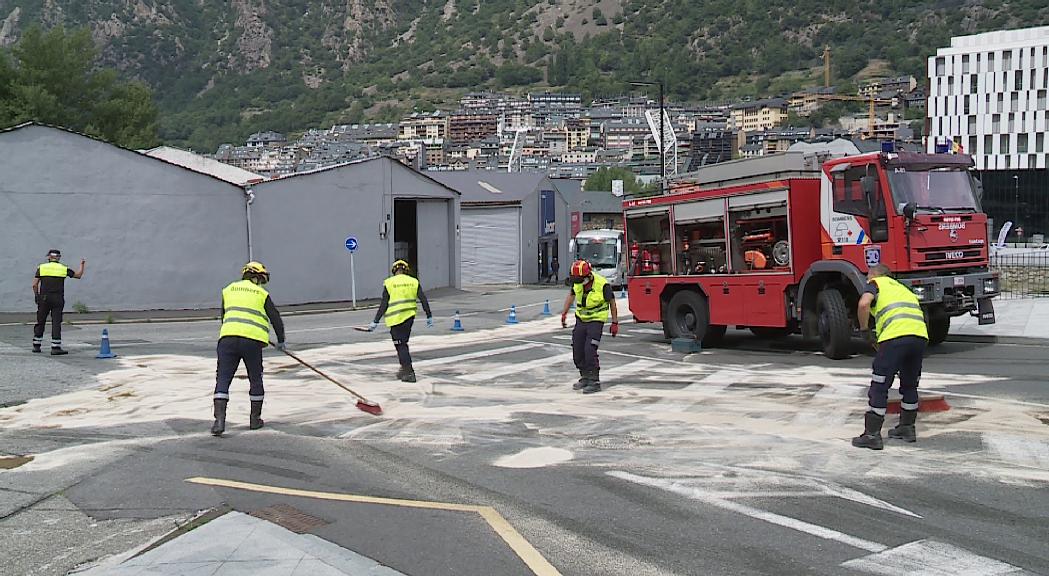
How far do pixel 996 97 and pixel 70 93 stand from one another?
95551 millimetres

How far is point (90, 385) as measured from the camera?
1441 centimetres

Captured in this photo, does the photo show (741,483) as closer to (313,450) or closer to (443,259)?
(313,450)

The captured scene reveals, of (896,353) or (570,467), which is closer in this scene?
(570,467)

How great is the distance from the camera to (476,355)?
18.5 m

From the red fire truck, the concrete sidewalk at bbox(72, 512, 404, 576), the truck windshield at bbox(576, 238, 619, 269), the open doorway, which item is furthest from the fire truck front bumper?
the open doorway

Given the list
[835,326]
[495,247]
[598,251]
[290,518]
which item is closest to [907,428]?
[290,518]

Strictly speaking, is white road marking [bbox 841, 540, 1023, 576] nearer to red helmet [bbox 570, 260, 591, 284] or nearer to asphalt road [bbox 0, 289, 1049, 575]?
asphalt road [bbox 0, 289, 1049, 575]

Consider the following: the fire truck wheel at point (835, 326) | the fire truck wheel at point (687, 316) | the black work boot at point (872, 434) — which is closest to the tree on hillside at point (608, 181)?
the fire truck wheel at point (687, 316)

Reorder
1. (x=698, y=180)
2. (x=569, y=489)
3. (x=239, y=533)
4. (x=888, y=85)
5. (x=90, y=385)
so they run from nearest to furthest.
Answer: (x=239, y=533) < (x=569, y=489) < (x=90, y=385) < (x=698, y=180) < (x=888, y=85)

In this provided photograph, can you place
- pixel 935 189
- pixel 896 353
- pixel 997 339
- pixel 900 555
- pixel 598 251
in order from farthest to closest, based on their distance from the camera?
pixel 598 251 < pixel 997 339 < pixel 935 189 < pixel 896 353 < pixel 900 555

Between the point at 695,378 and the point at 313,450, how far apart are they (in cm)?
667

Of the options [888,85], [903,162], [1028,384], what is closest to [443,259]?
[903,162]

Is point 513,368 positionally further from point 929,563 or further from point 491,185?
point 491,185

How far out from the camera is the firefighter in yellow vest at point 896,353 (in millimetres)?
9469
